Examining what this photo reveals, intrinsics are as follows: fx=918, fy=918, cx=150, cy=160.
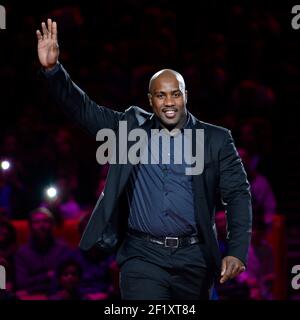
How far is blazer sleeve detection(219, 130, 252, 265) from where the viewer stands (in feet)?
15.1

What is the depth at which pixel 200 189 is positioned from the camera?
4.61 m

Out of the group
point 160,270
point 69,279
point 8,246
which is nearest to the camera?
point 160,270

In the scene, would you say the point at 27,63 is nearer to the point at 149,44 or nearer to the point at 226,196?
the point at 149,44

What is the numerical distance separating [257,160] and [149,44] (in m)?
1.98

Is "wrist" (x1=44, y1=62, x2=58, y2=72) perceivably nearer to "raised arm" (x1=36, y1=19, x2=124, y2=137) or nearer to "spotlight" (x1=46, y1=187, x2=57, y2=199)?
"raised arm" (x1=36, y1=19, x2=124, y2=137)

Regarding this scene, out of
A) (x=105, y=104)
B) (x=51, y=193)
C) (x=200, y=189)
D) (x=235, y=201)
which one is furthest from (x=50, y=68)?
(x=105, y=104)

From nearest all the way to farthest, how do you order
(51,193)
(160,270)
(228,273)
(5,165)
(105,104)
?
(228,273)
(160,270)
(51,193)
(5,165)
(105,104)

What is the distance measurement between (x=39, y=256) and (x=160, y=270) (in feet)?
9.45

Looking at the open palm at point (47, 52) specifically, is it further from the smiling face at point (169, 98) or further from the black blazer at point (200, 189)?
the smiling face at point (169, 98)

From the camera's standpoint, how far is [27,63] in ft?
32.3

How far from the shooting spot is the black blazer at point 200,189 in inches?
180

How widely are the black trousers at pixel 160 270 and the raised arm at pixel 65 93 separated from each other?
61 centimetres

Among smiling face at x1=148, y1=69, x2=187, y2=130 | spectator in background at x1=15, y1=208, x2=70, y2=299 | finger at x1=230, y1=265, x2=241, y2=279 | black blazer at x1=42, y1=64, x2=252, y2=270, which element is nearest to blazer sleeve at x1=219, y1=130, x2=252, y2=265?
black blazer at x1=42, y1=64, x2=252, y2=270

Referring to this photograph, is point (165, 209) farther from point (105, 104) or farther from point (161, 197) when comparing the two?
point (105, 104)
